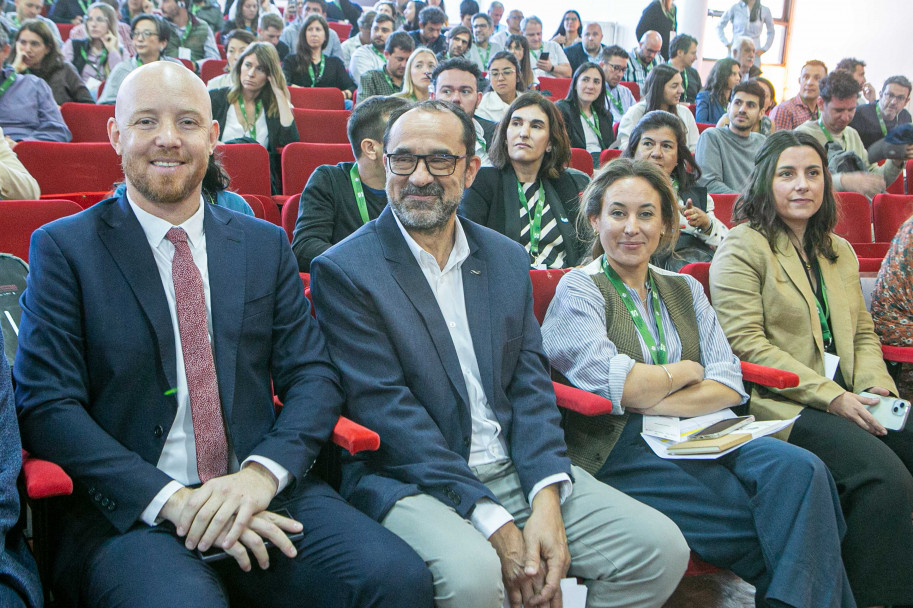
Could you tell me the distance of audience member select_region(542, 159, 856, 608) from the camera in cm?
158

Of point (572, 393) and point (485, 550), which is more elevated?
point (572, 393)

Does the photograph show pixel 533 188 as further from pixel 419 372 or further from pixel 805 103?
pixel 805 103

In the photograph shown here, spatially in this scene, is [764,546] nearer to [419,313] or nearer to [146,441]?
[419,313]

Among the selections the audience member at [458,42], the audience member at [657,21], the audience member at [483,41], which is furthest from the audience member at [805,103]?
the audience member at [657,21]

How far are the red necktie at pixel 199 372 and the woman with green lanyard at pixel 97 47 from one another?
454 cm

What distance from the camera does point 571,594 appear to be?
1.45 meters

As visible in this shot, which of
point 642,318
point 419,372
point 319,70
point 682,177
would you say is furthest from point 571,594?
point 319,70

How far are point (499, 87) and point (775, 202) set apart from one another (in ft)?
8.25

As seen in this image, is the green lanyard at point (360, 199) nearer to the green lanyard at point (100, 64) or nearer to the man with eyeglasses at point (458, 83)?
the man with eyeglasses at point (458, 83)

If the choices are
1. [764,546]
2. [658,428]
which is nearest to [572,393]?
[658,428]

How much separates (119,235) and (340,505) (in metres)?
0.64

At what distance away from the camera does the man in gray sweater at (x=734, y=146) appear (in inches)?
162

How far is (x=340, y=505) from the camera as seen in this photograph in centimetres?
143

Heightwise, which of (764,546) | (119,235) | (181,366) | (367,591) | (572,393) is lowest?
(764,546)
